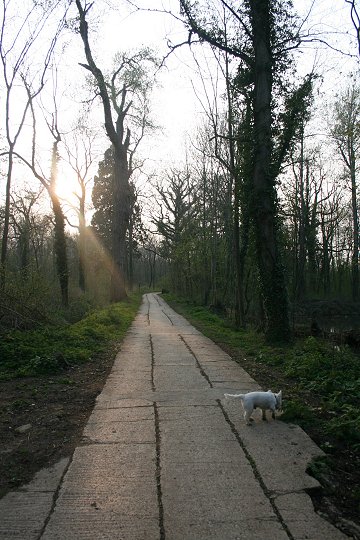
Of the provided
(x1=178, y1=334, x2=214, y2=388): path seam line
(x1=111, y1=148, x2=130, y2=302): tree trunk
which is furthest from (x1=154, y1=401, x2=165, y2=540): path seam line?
(x1=111, y1=148, x2=130, y2=302): tree trunk

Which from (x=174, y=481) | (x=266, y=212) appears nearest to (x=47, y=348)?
(x=174, y=481)

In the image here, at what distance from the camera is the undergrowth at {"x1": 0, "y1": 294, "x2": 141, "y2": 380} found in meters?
7.66

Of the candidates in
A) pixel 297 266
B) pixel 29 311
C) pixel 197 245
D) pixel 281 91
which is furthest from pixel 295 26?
→ pixel 297 266

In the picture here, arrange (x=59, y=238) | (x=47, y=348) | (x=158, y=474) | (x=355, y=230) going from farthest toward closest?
(x=355, y=230)
(x=59, y=238)
(x=47, y=348)
(x=158, y=474)

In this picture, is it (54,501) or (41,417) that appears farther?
(41,417)

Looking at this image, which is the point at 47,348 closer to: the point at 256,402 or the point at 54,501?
the point at 256,402

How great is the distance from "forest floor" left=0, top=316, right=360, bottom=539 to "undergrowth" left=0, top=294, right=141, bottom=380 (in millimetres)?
301

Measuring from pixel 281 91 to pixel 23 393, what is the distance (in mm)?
10822

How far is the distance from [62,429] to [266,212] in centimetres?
770

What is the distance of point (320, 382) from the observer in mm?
6730

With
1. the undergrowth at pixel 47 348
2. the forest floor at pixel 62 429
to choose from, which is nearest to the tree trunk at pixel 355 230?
the undergrowth at pixel 47 348

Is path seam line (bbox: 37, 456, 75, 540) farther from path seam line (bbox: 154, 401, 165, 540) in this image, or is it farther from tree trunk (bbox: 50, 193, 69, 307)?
tree trunk (bbox: 50, 193, 69, 307)

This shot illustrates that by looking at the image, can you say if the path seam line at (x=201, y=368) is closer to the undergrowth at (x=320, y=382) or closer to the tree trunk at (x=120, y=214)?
the undergrowth at (x=320, y=382)

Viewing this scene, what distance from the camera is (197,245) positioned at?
31938 millimetres
